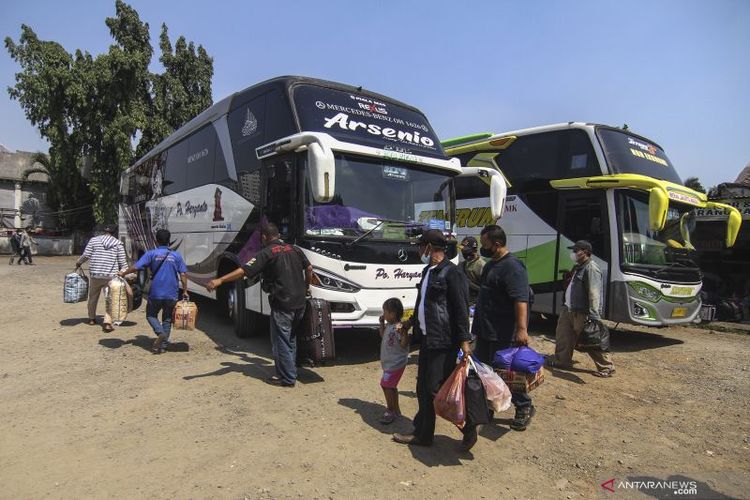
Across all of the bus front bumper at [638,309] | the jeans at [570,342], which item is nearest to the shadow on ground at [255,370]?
the jeans at [570,342]

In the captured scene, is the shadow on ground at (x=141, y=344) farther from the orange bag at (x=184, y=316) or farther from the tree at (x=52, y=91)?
the tree at (x=52, y=91)

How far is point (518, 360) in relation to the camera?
401cm

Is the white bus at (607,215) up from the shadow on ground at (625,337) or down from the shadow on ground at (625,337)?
up

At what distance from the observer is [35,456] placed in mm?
3592

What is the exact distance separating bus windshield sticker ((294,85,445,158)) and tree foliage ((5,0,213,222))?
20402 millimetres

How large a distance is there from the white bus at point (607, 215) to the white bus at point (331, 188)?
215cm

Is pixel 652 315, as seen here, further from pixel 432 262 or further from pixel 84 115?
pixel 84 115

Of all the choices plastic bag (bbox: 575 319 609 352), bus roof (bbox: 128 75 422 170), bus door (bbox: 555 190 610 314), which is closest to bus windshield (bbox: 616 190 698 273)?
bus door (bbox: 555 190 610 314)

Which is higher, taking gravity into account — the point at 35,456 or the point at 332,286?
the point at 332,286

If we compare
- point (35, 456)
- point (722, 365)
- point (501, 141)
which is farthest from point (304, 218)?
point (722, 365)

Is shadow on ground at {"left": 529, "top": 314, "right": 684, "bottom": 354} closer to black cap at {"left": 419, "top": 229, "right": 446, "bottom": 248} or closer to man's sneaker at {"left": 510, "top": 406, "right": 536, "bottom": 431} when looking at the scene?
man's sneaker at {"left": 510, "top": 406, "right": 536, "bottom": 431}

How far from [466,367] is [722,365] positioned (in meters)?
5.72

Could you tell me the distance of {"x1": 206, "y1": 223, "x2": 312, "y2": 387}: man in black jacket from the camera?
516 centimetres

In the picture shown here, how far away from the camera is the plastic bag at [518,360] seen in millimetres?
4012
